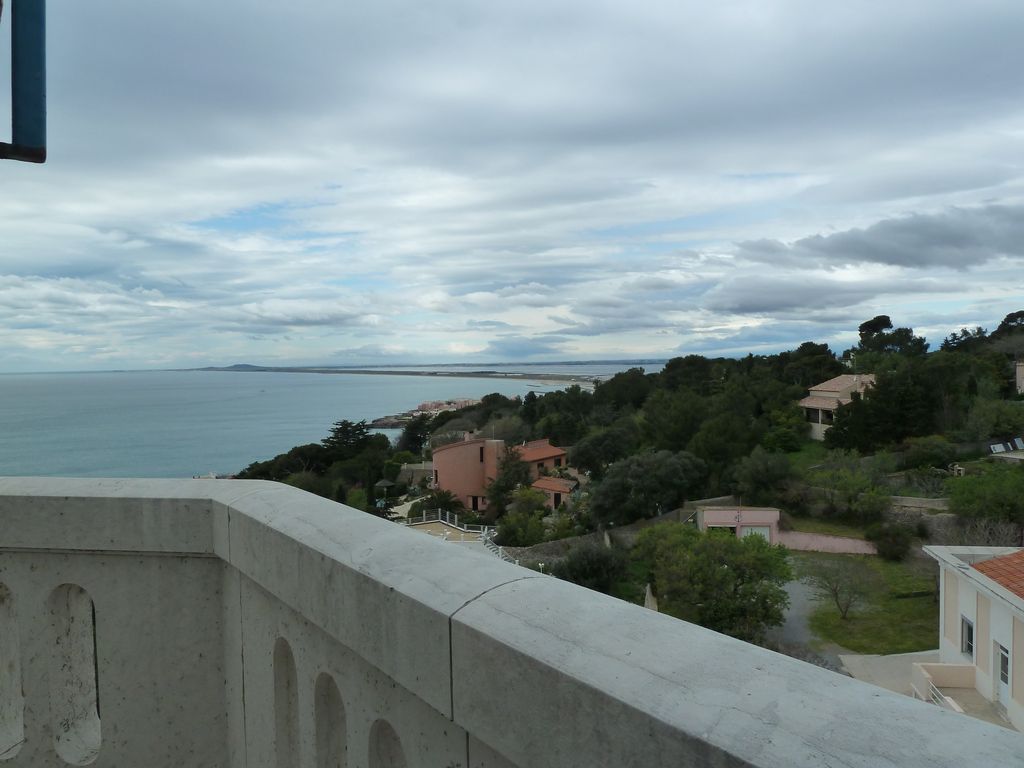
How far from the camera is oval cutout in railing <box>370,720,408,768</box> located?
1542 millimetres

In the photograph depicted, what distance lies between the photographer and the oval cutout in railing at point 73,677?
2.26 metres

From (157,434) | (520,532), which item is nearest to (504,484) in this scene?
(520,532)

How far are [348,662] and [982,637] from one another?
Answer: 49.0 ft

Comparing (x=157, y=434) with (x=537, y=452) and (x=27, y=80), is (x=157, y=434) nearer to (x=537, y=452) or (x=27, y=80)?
(x=537, y=452)

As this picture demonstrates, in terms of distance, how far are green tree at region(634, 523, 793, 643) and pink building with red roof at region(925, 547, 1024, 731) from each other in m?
5.38

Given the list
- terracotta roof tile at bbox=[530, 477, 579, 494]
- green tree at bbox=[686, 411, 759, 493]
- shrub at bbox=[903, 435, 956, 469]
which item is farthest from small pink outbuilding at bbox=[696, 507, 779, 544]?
shrub at bbox=[903, 435, 956, 469]

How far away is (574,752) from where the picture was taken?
1.05 meters

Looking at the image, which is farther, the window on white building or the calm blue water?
the calm blue water

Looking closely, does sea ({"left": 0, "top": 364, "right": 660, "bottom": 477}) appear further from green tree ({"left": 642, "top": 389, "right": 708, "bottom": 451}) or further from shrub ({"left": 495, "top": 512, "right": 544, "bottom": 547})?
green tree ({"left": 642, "top": 389, "right": 708, "bottom": 451})

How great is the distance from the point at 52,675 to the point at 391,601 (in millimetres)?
1521

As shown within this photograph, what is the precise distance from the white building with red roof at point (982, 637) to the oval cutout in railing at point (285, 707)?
12453mm

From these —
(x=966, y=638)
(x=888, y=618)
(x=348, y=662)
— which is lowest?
(x=888, y=618)

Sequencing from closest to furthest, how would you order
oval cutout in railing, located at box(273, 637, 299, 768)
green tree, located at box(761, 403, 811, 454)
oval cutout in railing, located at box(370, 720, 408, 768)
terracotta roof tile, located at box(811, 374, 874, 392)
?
oval cutout in railing, located at box(370, 720, 408, 768), oval cutout in railing, located at box(273, 637, 299, 768), green tree, located at box(761, 403, 811, 454), terracotta roof tile, located at box(811, 374, 874, 392)

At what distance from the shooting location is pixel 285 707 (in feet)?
6.31
